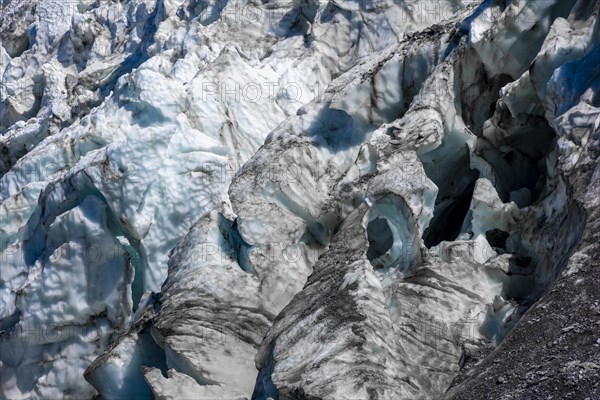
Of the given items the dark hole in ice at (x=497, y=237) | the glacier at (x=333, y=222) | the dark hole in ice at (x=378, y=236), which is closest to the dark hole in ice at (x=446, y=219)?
the glacier at (x=333, y=222)

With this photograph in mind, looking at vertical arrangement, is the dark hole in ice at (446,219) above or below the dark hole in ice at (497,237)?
below

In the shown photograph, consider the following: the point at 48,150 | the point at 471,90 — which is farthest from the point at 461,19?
the point at 48,150

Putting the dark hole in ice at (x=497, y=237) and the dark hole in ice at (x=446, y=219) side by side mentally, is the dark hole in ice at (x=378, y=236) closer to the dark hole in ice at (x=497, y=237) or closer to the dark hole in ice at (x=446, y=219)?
the dark hole in ice at (x=446, y=219)

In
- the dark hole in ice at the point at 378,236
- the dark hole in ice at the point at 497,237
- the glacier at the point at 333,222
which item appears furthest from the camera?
the dark hole in ice at the point at 378,236

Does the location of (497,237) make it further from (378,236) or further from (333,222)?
(333,222)

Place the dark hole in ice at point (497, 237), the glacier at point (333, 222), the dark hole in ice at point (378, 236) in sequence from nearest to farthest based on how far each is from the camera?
the glacier at point (333, 222) → the dark hole in ice at point (497, 237) → the dark hole in ice at point (378, 236)

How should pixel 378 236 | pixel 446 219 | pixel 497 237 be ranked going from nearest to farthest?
1. pixel 497 237
2. pixel 378 236
3. pixel 446 219

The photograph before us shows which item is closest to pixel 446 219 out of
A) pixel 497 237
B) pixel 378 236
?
pixel 378 236

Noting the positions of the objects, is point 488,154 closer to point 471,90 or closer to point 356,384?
point 471,90
